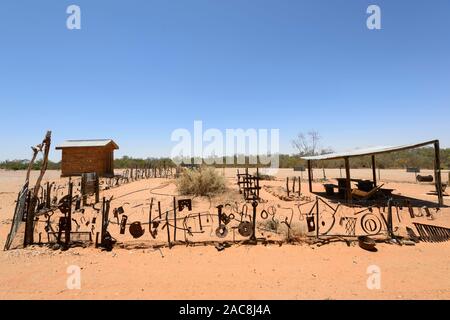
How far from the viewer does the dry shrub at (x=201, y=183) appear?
12.5 metres

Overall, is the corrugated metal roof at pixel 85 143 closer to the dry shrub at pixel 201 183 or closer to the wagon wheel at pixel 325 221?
the dry shrub at pixel 201 183

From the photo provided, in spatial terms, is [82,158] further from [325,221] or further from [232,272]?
[232,272]

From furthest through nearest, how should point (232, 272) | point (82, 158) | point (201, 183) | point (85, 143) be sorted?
point (85, 143) → point (82, 158) → point (201, 183) → point (232, 272)

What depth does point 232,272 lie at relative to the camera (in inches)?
181

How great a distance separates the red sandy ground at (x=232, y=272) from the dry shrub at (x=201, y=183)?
6730 millimetres

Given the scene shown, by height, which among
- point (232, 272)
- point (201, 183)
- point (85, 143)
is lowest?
point (232, 272)

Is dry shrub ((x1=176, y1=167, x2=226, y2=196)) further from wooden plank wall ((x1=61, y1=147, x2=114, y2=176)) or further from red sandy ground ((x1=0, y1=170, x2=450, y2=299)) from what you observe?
wooden plank wall ((x1=61, y1=147, x2=114, y2=176))

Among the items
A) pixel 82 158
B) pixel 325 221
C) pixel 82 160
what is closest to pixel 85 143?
pixel 82 158

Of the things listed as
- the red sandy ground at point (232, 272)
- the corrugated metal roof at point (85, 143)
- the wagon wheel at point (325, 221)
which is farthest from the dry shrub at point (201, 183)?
the corrugated metal roof at point (85, 143)

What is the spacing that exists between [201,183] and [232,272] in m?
8.12

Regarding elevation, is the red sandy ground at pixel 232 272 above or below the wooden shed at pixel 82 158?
below
